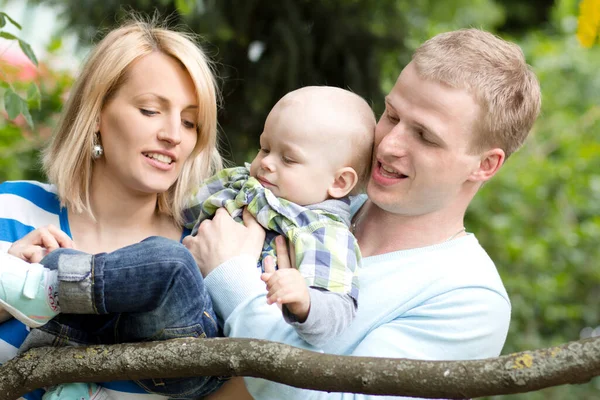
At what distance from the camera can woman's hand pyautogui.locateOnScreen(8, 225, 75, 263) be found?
182 cm

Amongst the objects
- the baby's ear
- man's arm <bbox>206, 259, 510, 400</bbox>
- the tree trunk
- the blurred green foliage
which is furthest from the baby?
the blurred green foliage

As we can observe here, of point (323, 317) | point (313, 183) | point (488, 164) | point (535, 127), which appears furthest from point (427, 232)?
point (535, 127)

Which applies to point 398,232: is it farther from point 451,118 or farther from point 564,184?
point 564,184

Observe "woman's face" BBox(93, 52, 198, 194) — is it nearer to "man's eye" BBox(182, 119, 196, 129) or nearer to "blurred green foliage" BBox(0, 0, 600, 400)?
"man's eye" BBox(182, 119, 196, 129)

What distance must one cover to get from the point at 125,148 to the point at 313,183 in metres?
0.48

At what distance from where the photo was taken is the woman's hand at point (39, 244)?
1.82 metres

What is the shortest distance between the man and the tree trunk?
276mm

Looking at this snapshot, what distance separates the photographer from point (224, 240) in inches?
76.8

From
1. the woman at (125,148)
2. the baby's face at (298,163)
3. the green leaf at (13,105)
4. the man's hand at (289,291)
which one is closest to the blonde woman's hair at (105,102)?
the woman at (125,148)

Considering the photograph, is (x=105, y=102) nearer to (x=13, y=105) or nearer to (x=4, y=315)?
(x=13, y=105)

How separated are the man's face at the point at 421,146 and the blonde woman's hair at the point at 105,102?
1.54 ft

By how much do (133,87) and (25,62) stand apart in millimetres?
2592

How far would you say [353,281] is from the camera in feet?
6.18

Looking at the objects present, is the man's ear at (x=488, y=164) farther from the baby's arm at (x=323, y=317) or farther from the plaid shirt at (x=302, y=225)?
the baby's arm at (x=323, y=317)
